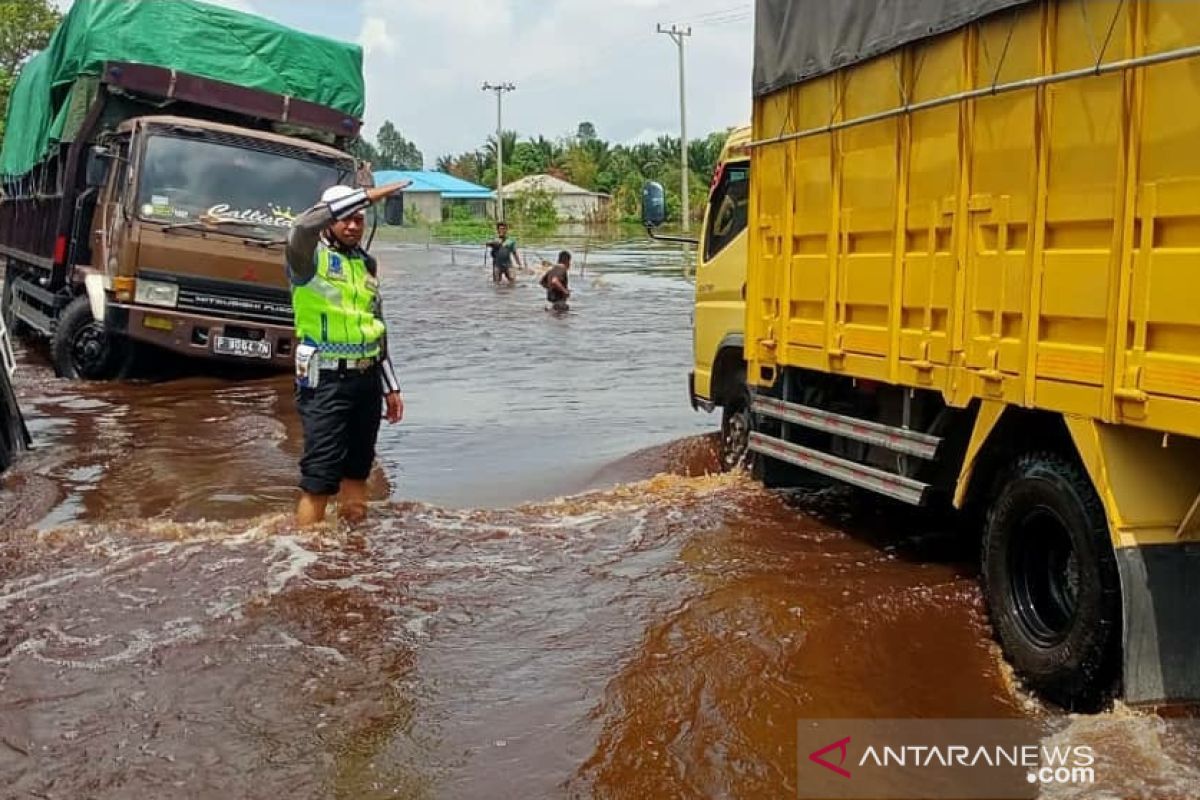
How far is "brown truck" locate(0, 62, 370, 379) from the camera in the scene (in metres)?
10.5

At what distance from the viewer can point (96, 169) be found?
1132 cm

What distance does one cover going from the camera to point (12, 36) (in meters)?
36.2

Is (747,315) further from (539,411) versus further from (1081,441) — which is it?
(539,411)

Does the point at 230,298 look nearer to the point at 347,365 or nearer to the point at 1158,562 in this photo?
the point at 347,365

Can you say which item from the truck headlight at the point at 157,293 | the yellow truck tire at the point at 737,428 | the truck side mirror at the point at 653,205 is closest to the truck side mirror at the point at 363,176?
the truck headlight at the point at 157,293

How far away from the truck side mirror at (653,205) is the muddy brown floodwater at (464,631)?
1.74 meters

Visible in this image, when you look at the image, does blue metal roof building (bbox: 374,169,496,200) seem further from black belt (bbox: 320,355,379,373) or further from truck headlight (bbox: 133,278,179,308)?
black belt (bbox: 320,355,379,373)

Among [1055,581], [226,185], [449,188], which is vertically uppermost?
[449,188]

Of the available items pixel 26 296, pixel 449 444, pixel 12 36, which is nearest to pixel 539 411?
pixel 449 444

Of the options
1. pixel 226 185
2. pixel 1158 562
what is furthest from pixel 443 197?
pixel 1158 562

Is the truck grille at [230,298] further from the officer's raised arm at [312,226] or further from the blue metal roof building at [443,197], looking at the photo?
the blue metal roof building at [443,197]

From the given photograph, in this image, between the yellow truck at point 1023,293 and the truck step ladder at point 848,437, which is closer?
the yellow truck at point 1023,293

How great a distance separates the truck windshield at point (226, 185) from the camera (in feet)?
34.3

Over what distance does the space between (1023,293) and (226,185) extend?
8347 millimetres
